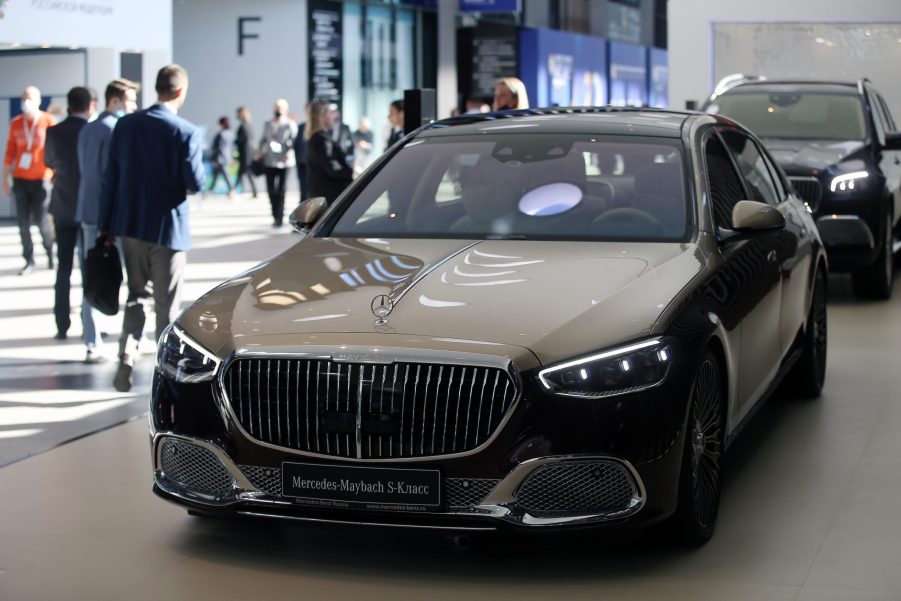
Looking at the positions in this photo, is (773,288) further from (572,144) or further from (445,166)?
(445,166)

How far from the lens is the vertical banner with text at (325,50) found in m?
35.3

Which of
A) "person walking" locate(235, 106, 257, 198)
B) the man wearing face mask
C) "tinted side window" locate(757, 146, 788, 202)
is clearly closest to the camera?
"tinted side window" locate(757, 146, 788, 202)

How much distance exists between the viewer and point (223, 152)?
3244cm

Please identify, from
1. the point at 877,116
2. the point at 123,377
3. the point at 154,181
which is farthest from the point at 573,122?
the point at 877,116

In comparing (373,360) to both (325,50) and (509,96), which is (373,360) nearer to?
(509,96)

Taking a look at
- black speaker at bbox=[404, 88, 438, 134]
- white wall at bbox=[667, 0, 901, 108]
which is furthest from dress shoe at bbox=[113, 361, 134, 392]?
white wall at bbox=[667, 0, 901, 108]

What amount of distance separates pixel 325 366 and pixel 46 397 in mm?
4366

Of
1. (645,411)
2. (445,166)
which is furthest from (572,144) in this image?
(645,411)

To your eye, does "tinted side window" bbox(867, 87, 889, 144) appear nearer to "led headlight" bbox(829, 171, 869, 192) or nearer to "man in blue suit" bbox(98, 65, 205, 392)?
"led headlight" bbox(829, 171, 869, 192)

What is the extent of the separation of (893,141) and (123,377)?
697cm

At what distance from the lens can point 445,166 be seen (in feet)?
22.1

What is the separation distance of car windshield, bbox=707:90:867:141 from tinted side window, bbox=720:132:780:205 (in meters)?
5.14

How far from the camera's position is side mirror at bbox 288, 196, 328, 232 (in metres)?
6.83

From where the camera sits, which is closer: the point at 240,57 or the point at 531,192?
the point at 531,192
